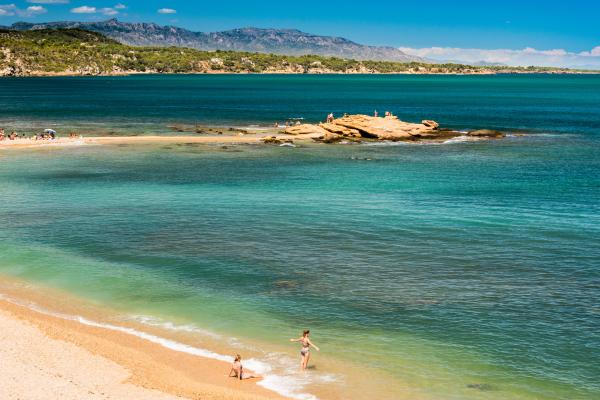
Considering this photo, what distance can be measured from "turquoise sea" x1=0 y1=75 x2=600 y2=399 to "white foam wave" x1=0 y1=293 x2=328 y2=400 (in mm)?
119

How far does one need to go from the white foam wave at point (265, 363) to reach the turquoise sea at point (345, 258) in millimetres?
119

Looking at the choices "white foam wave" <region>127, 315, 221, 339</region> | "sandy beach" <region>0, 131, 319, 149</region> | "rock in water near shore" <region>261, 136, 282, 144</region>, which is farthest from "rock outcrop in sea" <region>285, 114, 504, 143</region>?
"white foam wave" <region>127, 315, 221, 339</region>

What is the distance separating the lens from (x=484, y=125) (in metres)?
123

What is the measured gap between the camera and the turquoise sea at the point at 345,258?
25.8m

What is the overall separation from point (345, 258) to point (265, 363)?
46.6 ft

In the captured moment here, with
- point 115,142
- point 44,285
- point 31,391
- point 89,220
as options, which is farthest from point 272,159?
point 31,391

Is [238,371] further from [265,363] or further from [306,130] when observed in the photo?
[306,130]

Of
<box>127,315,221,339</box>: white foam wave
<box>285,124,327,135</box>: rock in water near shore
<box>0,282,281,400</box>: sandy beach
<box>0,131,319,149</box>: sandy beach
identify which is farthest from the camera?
<box>285,124,327,135</box>: rock in water near shore

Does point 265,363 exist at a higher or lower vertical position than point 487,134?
lower

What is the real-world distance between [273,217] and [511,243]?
56.4 feet

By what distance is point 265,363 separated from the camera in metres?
25.6

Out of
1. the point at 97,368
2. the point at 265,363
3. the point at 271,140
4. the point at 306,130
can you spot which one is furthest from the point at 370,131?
the point at 97,368

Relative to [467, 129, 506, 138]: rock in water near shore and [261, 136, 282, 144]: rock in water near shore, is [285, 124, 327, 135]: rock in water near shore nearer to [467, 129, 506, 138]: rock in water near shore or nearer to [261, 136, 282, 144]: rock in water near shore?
[261, 136, 282, 144]: rock in water near shore

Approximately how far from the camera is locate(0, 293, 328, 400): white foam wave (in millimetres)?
23375
